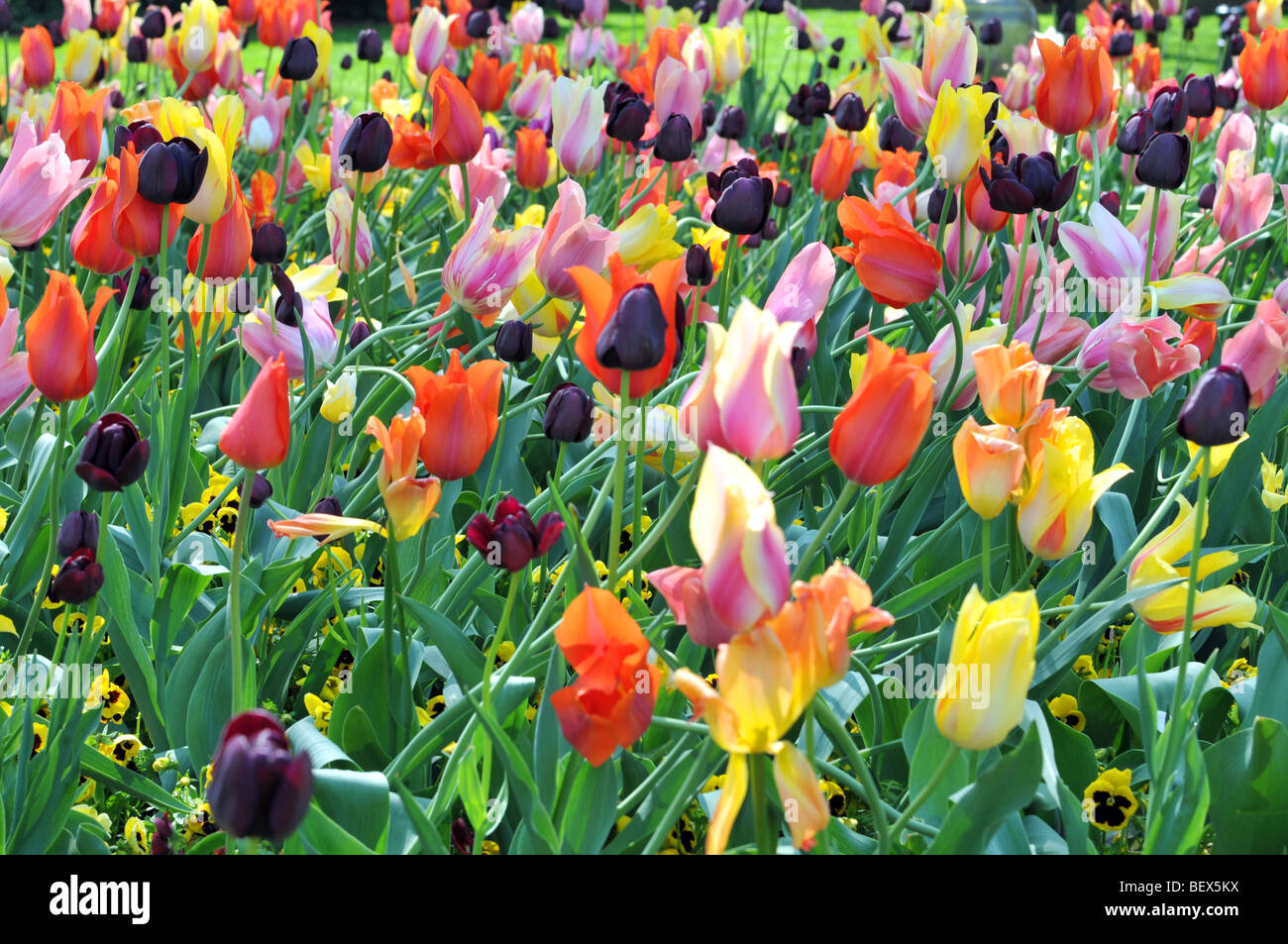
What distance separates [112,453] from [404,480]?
0.28 m

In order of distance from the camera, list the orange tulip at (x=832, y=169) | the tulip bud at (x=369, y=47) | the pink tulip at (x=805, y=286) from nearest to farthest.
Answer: the pink tulip at (x=805, y=286)
the orange tulip at (x=832, y=169)
the tulip bud at (x=369, y=47)

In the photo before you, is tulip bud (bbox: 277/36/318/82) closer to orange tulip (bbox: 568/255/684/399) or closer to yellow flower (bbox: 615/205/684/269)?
yellow flower (bbox: 615/205/684/269)

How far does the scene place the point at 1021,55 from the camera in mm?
5504

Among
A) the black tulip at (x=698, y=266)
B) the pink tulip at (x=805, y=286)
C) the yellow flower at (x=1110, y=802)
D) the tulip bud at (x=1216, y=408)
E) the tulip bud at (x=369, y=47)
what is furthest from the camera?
the tulip bud at (x=369, y=47)

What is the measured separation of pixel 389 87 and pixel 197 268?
8.08 feet

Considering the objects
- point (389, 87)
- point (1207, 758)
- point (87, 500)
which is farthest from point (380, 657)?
point (389, 87)

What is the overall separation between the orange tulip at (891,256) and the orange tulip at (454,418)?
0.66 meters

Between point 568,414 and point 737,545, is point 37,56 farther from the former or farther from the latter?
point 737,545

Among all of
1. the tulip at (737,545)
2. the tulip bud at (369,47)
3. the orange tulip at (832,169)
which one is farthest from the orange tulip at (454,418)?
the tulip bud at (369,47)

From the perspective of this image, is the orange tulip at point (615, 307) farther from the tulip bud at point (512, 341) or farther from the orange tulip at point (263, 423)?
the tulip bud at point (512, 341)

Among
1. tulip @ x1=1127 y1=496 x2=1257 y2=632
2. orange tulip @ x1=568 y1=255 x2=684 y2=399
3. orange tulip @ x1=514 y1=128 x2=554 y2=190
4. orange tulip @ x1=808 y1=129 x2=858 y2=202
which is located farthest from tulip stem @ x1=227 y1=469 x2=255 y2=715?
orange tulip @ x1=808 y1=129 x2=858 y2=202

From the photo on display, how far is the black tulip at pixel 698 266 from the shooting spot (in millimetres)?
2115

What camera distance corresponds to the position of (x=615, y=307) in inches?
48.9
